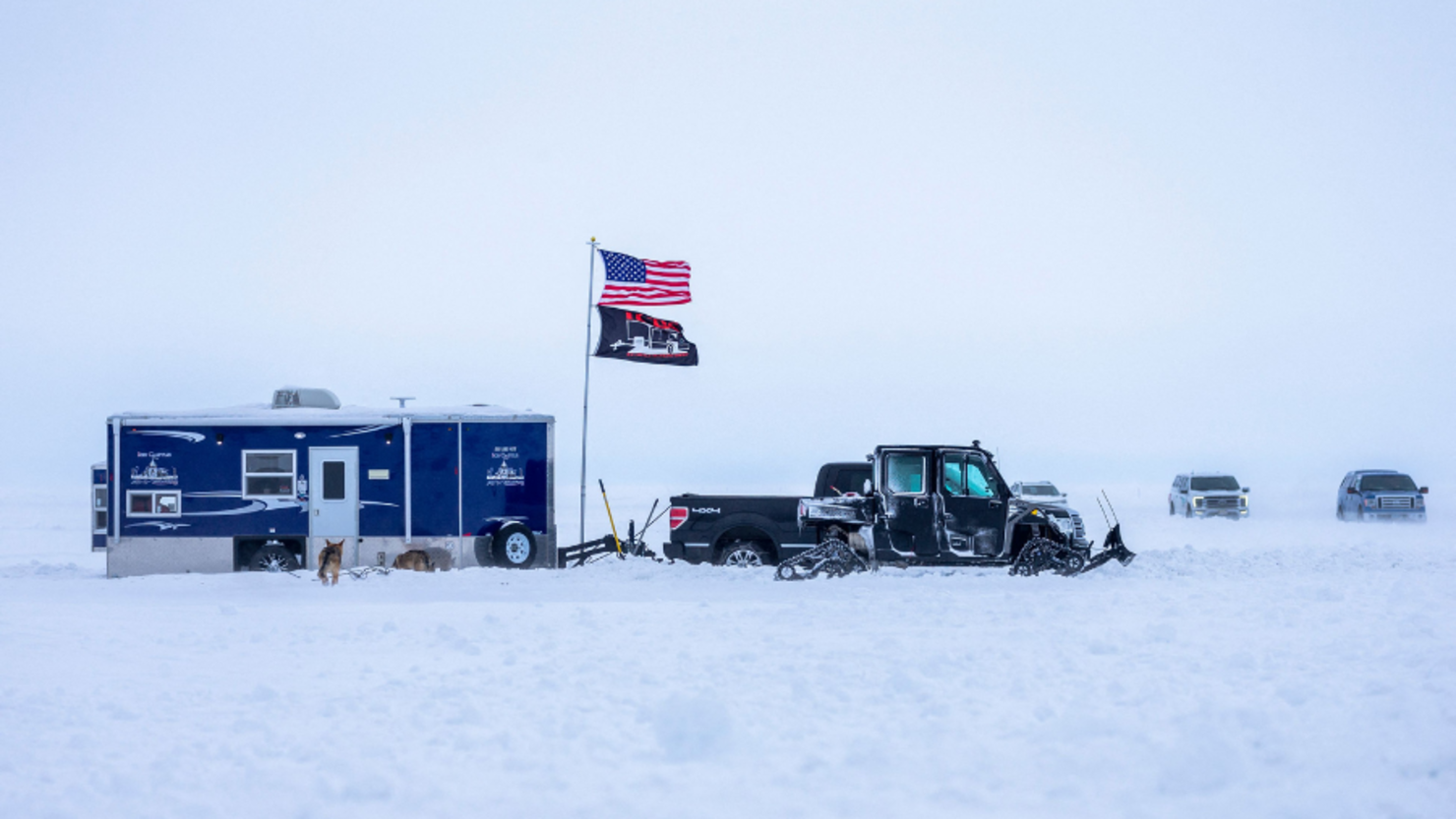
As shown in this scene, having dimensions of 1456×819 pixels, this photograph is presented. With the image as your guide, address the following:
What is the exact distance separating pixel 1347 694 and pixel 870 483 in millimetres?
8221

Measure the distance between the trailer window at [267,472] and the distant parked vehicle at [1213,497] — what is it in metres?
24.2

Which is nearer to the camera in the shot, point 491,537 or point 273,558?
point 273,558

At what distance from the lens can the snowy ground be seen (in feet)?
19.0

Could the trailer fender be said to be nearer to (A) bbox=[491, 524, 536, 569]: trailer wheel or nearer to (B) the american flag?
(A) bbox=[491, 524, 536, 569]: trailer wheel

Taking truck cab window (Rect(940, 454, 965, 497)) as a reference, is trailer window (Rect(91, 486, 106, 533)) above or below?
below

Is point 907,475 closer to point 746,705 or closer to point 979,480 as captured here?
point 979,480

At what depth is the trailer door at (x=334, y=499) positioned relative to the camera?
17359 millimetres

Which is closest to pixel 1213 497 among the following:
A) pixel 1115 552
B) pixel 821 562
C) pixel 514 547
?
pixel 1115 552

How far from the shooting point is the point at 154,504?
688 inches

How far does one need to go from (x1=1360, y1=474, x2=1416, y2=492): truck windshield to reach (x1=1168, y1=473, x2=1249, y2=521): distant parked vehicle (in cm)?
291

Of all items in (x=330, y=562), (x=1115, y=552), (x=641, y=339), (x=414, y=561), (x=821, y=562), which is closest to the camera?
(x=821, y=562)

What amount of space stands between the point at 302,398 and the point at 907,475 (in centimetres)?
1067

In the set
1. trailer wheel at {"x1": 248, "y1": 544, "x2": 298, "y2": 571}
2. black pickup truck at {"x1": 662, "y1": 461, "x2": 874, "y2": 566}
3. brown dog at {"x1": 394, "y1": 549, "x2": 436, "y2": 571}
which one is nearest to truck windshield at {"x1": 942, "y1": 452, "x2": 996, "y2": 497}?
black pickup truck at {"x1": 662, "y1": 461, "x2": 874, "y2": 566}

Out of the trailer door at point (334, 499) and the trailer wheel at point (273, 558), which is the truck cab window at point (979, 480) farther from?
the trailer wheel at point (273, 558)
